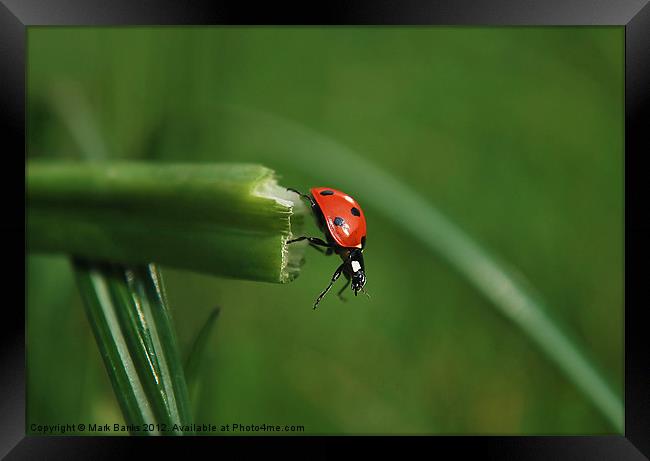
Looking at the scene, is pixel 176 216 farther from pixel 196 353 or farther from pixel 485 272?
pixel 485 272

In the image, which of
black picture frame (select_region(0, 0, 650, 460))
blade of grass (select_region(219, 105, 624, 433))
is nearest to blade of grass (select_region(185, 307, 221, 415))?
black picture frame (select_region(0, 0, 650, 460))

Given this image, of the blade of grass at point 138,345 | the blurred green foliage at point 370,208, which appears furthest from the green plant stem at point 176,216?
the blurred green foliage at point 370,208

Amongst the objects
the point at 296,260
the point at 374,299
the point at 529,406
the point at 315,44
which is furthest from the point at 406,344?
the point at 315,44

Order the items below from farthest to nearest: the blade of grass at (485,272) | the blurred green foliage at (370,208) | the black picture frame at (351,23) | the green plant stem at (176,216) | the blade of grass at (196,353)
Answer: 1. the blurred green foliage at (370,208)
2. the blade of grass at (485,272)
3. the black picture frame at (351,23)
4. the blade of grass at (196,353)
5. the green plant stem at (176,216)

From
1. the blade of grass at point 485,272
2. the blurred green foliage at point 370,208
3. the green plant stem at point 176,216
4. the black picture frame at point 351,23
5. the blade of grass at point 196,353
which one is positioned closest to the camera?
the green plant stem at point 176,216

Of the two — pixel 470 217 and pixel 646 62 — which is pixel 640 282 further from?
pixel 470 217

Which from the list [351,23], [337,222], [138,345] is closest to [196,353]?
[138,345]

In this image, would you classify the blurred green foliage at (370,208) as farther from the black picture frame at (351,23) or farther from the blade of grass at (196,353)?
the blade of grass at (196,353)
